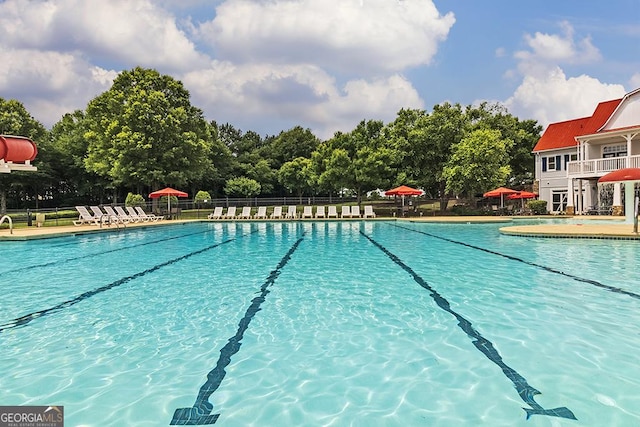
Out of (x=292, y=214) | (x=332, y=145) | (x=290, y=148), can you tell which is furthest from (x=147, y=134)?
(x=290, y=148)

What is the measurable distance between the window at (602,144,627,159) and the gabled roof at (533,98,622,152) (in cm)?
135

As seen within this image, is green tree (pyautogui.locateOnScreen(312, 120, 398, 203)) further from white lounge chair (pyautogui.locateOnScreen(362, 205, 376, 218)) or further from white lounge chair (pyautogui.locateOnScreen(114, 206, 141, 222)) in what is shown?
white lounge chair (pyautogui.locateOnScreen(114, 206, 141, 222))

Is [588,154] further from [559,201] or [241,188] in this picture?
[241,188]

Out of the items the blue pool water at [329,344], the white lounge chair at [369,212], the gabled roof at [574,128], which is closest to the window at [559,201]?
the gabled roof at [574,128]

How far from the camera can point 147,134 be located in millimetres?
28844

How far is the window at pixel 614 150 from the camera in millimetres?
24578

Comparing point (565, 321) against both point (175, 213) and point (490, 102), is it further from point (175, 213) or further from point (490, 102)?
point (490, 102)

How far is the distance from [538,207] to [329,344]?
83.6 feet

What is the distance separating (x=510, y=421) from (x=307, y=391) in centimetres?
146

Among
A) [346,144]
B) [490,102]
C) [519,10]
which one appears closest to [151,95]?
[346,144]

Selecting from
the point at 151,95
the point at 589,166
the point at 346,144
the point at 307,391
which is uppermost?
the point at 151,95

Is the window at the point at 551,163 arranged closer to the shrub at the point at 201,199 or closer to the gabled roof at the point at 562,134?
the gabled roof at the point at 562,134

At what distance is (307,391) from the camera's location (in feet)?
10.3

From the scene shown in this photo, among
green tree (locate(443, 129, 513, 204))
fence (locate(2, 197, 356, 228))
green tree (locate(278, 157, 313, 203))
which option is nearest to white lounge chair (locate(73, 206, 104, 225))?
fence (locate(2, 197, 356, 228))
